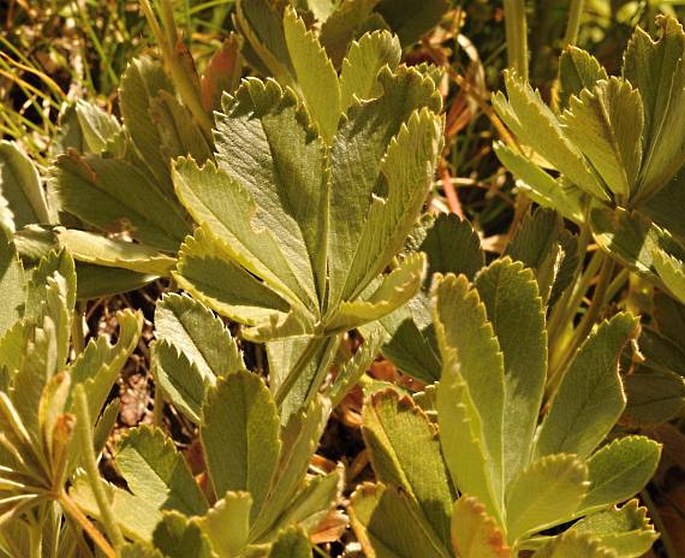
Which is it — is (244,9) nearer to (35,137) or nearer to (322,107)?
(322,107)

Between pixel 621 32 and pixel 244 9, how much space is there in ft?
2.40

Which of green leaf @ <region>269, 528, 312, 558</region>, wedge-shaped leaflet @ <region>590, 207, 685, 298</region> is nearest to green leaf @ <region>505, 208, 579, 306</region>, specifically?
wedge-shaped leaflet @ <region>590, 207, 685, 298</region>

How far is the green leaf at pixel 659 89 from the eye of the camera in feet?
2.88

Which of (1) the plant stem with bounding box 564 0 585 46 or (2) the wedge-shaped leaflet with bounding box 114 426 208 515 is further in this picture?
(1) the plant stem with bounding box 564 0 585 46

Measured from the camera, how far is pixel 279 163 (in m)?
0.83

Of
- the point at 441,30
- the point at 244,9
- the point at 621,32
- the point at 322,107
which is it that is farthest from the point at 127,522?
the point at 621,32

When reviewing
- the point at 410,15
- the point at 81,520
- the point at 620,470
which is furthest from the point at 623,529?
the point at 410,15

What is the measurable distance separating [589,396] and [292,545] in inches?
10.8

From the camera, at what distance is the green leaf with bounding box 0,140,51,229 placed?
100 centimetres

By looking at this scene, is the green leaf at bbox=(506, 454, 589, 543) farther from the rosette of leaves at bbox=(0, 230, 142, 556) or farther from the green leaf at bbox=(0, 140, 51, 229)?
the green leaf at bbox=(0, 140, 51, 229)

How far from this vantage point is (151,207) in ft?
3.13

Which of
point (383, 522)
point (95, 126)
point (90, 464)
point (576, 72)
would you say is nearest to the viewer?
point (90, 464)

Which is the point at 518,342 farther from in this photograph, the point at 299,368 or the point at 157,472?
the point at 157,472

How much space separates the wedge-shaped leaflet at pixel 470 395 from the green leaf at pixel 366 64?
0.27 meters
